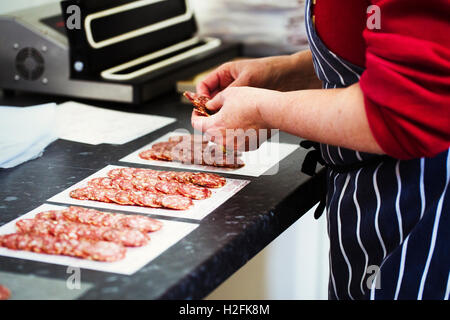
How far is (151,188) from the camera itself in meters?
1.72

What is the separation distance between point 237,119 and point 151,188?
31cm

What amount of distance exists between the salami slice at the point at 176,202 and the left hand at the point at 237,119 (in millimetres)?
157

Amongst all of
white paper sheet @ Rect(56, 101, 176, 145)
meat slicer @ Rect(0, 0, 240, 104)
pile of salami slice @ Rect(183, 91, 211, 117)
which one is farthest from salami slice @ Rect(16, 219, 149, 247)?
meat slicer @ Rect(0, 0, 240, 104)

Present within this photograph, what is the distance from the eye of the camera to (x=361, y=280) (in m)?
1.62

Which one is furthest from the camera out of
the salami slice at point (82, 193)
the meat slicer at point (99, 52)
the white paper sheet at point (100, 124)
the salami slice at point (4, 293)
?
the meat slicer at point (99, 52)

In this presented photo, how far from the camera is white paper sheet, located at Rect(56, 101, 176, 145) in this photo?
2.19 metres

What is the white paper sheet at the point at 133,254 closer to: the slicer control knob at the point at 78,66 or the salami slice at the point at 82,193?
the salami slice at the point at 82,193

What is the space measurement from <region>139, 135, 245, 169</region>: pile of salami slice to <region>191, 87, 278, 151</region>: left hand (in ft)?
0.74

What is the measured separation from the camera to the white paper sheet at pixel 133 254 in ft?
4.33

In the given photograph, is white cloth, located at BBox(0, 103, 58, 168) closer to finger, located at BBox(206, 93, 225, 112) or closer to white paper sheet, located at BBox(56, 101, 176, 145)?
white paper sheet, located at BBox(56, 101, 176, 145)

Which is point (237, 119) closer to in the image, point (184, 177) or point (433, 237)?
point (184, 177)

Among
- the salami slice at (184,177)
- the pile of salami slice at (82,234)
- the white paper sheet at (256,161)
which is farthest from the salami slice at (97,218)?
the white paper sheet at (256,161)
